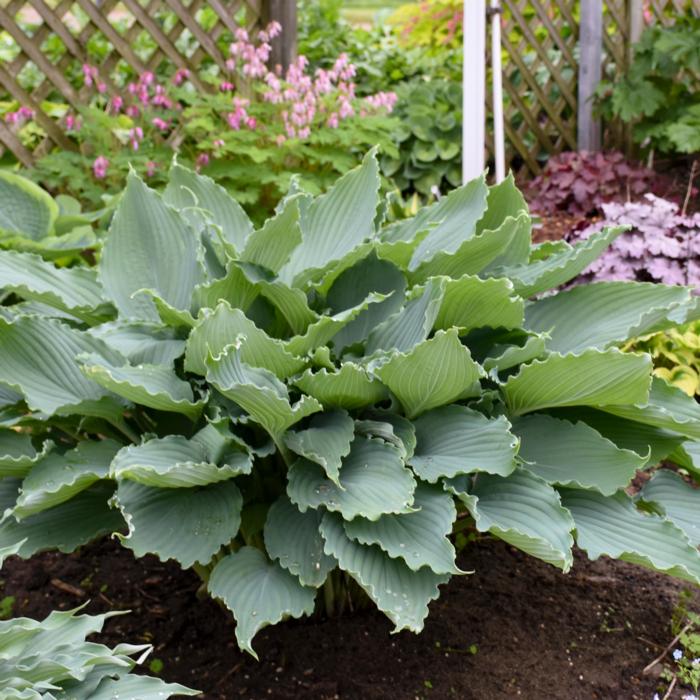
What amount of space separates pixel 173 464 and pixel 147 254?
2.06 feet

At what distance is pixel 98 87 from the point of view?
4715 millimetres

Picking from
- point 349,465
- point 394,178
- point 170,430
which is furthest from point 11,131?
point 349,465

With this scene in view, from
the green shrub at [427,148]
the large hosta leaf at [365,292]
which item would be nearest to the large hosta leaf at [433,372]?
the large hosta leaf at [365,292]

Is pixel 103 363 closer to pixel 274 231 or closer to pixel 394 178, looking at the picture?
pixel 274 231

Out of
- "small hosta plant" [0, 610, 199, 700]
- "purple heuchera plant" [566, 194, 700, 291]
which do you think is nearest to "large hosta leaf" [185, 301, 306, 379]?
"small hosta plant" [0, 610, 199, 700]

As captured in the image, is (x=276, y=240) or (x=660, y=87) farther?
(x=660, y=87)

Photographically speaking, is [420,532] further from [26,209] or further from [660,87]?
[660,87]

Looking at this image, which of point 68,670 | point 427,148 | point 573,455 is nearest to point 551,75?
point 427,148

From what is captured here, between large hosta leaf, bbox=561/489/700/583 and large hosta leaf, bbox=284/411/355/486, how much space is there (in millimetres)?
483

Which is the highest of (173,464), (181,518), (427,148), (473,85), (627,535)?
(173,464)

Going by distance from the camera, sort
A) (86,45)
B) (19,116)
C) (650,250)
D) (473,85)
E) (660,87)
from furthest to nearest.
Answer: (660,87) < (86,45) < (473,85) < (19,116) < (650,250)

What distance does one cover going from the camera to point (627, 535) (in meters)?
1.81

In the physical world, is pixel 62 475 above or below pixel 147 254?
below

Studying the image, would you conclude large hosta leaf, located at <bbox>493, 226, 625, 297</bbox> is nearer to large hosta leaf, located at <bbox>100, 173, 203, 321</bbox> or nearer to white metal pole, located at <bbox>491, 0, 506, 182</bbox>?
large hosta leaf, located at <bbox>100, 173, 203, 321</bbox>
